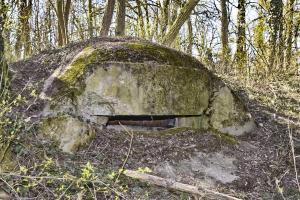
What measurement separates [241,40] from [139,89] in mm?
5052

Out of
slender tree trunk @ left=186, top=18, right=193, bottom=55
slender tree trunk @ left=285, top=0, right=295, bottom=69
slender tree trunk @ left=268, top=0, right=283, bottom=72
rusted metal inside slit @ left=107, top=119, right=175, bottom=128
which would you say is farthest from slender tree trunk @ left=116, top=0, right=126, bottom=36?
slender tree trunk @ left=285, top=0, right=295, bottom=69

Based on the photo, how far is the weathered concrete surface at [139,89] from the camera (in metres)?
5.14

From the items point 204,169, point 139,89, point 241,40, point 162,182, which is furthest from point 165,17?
point 162,182

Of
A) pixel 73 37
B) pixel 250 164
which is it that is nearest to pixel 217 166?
pixel 250 164

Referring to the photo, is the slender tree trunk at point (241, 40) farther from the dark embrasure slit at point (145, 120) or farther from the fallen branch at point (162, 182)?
the fallen branch at point (162, 182)

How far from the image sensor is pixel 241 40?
9797mm

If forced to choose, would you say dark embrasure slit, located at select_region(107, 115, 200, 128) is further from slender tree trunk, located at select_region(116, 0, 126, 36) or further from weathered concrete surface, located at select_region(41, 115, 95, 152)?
slender tree trunk, located at select_region(116, 0, 126, 36)

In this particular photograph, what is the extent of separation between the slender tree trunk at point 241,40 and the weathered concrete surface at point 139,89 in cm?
313

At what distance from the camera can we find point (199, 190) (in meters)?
3.95

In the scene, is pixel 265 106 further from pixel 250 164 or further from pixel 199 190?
pixel 199 190

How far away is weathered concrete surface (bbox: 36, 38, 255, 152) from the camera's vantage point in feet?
16.9

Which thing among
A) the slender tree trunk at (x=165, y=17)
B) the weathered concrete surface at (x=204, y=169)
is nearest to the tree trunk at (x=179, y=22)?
the slender tree trunk at (x=165, y=17)

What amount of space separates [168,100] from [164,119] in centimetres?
42

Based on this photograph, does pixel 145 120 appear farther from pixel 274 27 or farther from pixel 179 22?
pixel 274 27
